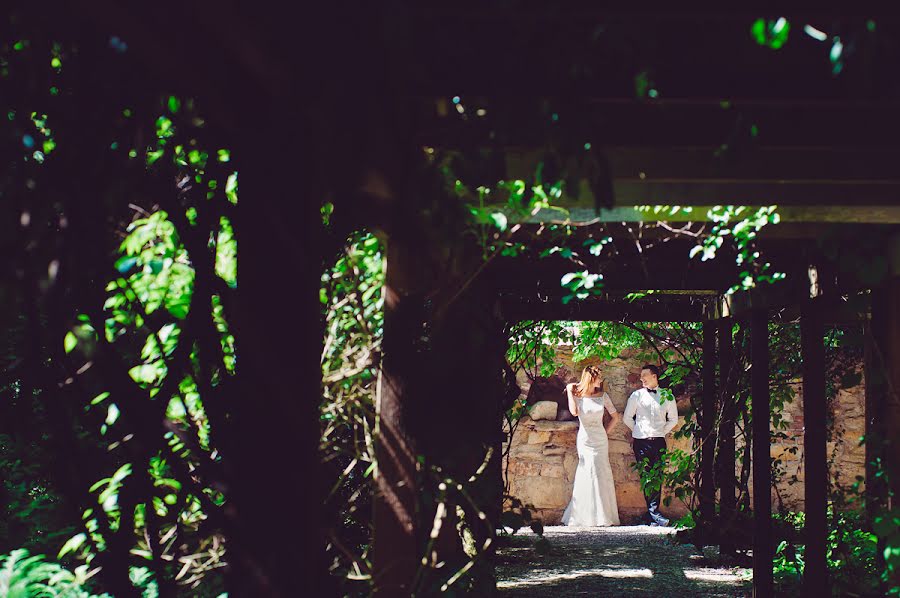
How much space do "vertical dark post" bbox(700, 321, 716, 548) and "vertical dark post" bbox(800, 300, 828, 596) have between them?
7.65 feet

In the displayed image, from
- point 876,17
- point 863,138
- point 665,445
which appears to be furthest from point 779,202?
point 665,445

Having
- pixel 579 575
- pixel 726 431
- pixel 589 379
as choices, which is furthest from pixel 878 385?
pixel 589 379

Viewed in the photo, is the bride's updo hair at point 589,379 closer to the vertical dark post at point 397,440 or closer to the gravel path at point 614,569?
the gravel path at point 614,569

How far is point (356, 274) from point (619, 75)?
4.58 feet

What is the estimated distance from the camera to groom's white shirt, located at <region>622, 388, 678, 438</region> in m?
9.78

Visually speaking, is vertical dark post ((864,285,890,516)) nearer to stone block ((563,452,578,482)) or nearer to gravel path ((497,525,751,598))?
gravel path ((497,525,751,598))

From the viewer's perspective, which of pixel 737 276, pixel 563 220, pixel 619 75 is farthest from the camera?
pixel 737 276

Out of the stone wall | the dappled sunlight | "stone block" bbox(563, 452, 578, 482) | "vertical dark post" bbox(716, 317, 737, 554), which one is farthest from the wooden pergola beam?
"stone block" bbox(563, 452, 578, 482)

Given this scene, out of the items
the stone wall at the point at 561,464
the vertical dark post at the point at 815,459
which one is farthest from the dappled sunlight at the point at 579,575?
the stone wall at the point at 561,464

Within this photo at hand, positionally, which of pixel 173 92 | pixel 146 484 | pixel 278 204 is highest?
pixel 173 92

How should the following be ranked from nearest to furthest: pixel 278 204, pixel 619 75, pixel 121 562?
pixel 278 204
pixel 619 75
pixel 121 562

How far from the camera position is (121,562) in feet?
6.66

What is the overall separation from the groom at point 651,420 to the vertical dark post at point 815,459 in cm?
498

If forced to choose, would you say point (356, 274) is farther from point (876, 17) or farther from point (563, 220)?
point (876, 17)
